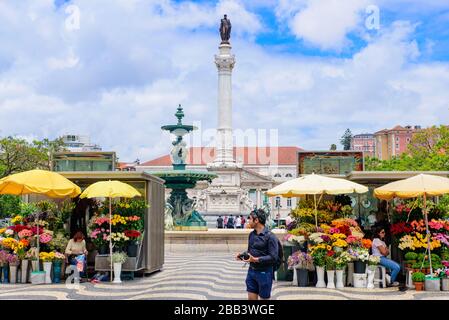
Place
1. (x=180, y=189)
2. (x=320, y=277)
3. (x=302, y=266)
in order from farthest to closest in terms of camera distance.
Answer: (x=180, y=189) → (x=302, y=266) → (x=320, y=277)

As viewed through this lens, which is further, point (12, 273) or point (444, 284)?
point (12, 273)

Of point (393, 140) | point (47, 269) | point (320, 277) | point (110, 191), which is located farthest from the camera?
point (393, 140)

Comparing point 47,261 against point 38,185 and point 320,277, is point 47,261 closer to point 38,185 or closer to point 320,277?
point 38,185

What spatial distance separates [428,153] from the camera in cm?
5159

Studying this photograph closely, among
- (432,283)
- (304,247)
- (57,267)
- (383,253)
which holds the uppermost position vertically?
(304,247)

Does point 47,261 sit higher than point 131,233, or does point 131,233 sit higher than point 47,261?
point 131,233

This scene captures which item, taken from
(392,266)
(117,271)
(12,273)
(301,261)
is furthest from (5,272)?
(392,266)

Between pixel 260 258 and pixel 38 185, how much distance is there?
740cm

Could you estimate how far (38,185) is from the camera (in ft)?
46.3

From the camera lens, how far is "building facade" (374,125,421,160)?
419 feet

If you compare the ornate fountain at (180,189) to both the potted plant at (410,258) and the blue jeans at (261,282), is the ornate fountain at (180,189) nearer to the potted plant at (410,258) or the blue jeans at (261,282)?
the potted plant at (410,258)

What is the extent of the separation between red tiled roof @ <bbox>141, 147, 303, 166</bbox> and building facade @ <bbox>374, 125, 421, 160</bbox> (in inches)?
735

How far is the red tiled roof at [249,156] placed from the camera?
11857 centimetres

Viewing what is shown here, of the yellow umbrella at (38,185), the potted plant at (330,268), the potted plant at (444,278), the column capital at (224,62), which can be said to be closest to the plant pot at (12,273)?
the yellow umbrella at (38,185)
